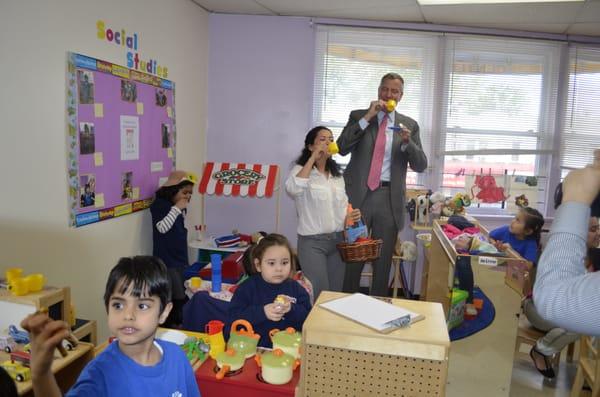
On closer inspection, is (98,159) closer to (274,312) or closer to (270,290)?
(270,290)

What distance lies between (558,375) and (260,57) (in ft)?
11.5

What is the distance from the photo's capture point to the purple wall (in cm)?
449

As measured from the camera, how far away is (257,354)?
1521 millimetres

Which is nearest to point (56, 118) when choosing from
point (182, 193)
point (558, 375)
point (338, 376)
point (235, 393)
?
point (182, 193)

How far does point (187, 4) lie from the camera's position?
157 inches

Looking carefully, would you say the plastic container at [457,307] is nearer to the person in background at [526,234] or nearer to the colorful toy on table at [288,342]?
the person in background at [526,234]

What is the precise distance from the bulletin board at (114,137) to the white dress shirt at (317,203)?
1.13 meters

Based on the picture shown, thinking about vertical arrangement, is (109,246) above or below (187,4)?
below

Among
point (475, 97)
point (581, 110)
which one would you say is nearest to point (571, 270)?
point (475, 97)

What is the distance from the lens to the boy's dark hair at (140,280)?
1.26 m

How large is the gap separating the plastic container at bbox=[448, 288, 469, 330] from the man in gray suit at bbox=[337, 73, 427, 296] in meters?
0.58

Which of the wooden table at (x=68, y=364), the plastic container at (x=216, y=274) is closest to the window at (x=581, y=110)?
the plastic container at (x=216, y=274)

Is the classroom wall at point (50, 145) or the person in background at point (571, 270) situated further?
the classroom wall at point (50, 145)

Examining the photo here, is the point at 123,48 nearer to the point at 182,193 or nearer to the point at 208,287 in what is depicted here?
the point at 182,193
